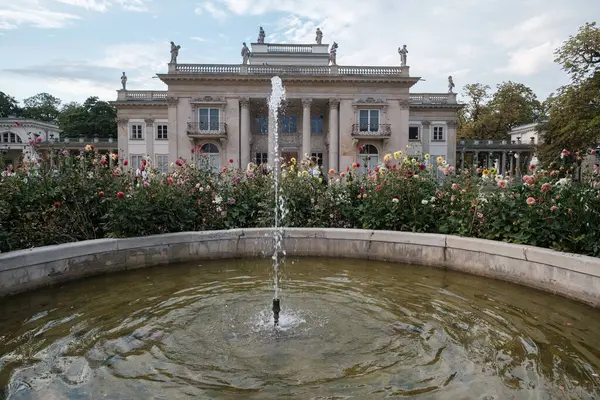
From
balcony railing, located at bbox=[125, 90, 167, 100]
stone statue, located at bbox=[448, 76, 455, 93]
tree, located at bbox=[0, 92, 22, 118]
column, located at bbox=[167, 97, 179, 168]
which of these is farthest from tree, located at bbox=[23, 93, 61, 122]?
Result: stone statue, located at bbox=[448, 76, 455, 93]

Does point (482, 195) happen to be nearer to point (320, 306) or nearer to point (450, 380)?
point (320, 306)

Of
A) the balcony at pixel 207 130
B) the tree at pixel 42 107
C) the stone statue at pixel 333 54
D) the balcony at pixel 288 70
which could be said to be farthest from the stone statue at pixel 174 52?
the tree at pixel 42 107

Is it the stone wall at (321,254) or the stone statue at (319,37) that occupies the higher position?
the stone statue at (319,37)

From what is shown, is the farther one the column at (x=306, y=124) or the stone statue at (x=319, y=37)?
the stone statue at (x=319, y=37)

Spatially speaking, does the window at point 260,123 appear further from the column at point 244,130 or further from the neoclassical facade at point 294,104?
the column at point 244,130

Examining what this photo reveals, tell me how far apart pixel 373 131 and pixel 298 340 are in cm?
3403

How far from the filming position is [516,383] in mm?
3174

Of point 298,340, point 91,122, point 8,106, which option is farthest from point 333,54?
point 8,106

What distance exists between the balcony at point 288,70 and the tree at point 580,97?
42.8ft

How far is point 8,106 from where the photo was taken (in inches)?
3462

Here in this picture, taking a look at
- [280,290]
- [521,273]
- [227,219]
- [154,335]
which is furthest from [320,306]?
[227,219]

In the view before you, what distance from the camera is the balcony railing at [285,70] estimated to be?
35531 mm

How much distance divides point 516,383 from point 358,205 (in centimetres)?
497

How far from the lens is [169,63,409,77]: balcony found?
35500 mm
